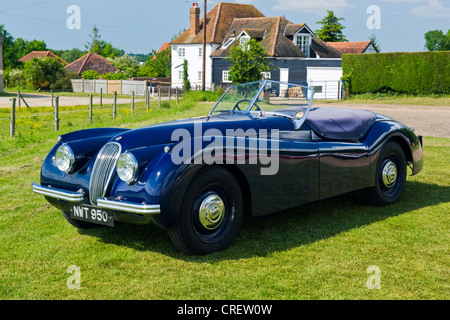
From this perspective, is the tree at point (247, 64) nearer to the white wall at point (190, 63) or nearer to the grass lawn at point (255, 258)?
the white wall at point (190, 63)

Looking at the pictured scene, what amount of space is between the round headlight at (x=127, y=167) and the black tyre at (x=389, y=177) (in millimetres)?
3074

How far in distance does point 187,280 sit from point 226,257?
583 mm

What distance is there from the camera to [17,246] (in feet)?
15.6

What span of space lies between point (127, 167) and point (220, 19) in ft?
173

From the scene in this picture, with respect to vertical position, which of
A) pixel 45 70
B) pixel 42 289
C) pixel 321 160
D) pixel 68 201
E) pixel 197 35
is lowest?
pixel 42 289

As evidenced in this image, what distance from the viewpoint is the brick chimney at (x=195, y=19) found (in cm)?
5591

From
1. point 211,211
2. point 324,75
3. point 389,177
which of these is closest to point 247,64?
point 324,75

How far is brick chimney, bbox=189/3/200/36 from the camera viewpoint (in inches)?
2201

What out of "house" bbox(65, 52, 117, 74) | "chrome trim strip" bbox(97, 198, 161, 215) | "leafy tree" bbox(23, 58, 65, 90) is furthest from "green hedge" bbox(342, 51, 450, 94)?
"house" bbox(65, 52, 117, 74)

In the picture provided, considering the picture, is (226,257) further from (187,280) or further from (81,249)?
(81,249)

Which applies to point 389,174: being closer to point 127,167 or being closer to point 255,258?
point 255,258
